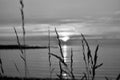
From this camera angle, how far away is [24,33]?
7.28 feet

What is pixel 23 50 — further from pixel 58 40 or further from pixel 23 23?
pixel 58 40

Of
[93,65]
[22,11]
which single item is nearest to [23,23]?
[22,11]

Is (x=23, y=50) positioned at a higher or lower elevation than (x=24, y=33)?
lower

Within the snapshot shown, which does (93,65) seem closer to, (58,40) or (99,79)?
(58,40)

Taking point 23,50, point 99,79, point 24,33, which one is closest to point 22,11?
point 24,33

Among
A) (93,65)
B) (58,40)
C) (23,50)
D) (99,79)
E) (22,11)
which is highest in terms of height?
(22,11)

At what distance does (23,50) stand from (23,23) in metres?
0.35

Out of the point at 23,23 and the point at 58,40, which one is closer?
the point at 58,40

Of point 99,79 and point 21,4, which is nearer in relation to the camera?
point 21,4

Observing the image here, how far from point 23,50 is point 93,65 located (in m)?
0.90

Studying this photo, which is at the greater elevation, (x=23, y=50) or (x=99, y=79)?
(x=23, y=50)

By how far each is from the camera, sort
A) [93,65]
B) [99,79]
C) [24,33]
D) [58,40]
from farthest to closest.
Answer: [99,79]
[24,33]
[58,40]
[93,65]

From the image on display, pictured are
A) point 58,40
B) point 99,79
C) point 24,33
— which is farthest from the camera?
point 99,79

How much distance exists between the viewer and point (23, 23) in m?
2.14
